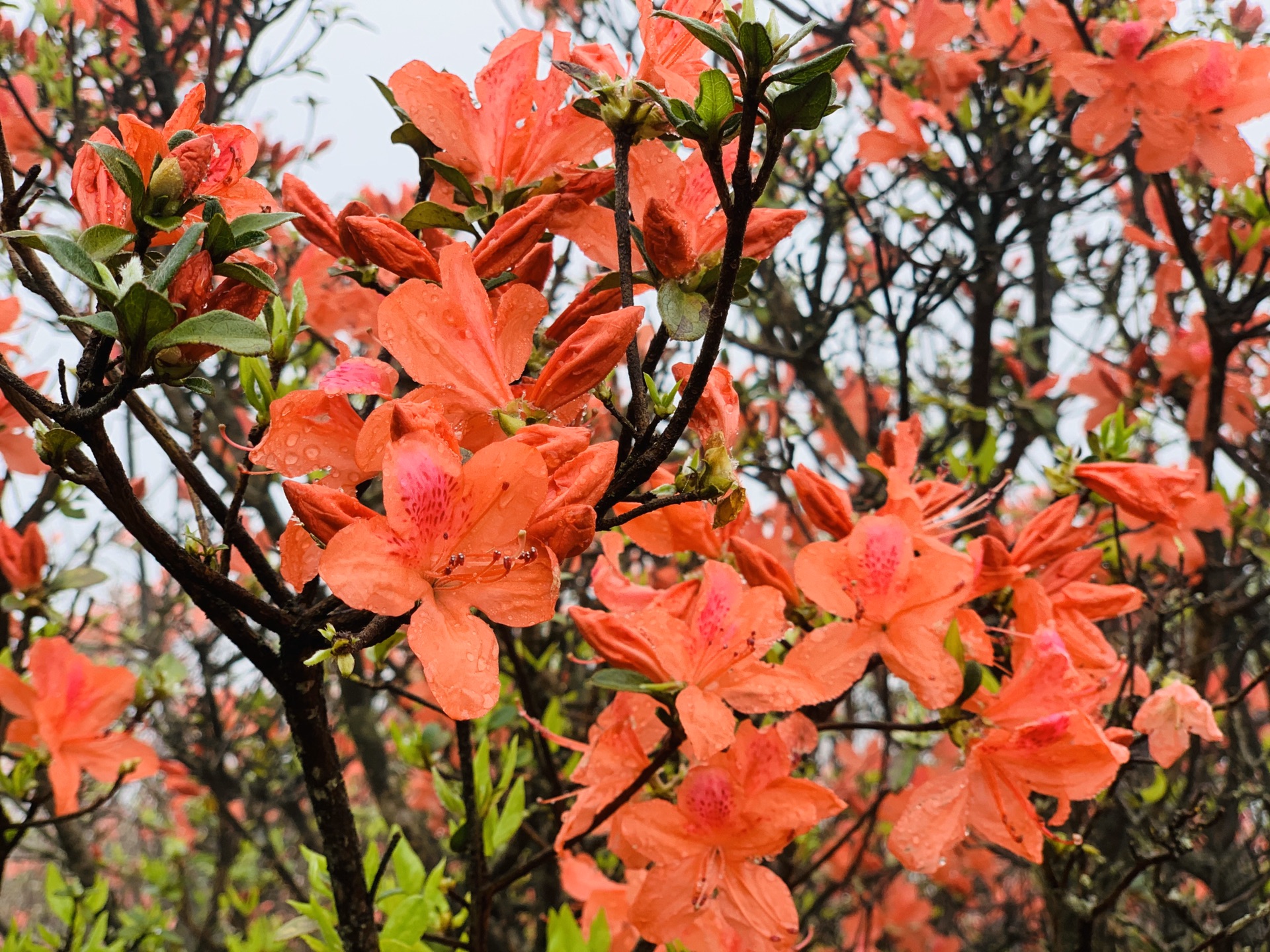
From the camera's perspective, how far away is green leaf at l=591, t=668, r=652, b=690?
105cm

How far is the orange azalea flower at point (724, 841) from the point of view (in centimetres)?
115

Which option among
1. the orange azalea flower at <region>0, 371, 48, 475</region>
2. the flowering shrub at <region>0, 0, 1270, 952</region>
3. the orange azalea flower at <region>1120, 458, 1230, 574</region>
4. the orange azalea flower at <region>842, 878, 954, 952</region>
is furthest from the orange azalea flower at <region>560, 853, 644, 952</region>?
the orange azalea flower at <region>842, 878, 954, 952</region>

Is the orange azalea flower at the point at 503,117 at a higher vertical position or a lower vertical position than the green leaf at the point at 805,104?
higher

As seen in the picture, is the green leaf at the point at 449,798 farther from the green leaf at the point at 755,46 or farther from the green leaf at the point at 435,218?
the green leaf at the point at 755,46

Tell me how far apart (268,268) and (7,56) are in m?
2.97

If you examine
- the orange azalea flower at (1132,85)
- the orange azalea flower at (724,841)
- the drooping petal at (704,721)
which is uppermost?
the orange azalea flower at (1132,85)

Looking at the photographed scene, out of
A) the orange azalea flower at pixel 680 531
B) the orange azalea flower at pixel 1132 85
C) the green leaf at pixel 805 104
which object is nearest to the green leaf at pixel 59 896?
the orange azalea flower at pixel 680 531

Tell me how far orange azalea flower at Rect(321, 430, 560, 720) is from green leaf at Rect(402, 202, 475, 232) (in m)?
0.37

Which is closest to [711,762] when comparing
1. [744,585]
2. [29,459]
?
[744,585]

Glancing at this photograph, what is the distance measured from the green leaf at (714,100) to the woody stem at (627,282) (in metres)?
0.14

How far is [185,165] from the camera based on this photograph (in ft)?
2.54

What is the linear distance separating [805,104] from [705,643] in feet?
2.05

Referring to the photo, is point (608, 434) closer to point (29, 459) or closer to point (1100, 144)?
point (1100, 144)

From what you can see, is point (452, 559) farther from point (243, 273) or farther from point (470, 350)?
point (243, 273)
